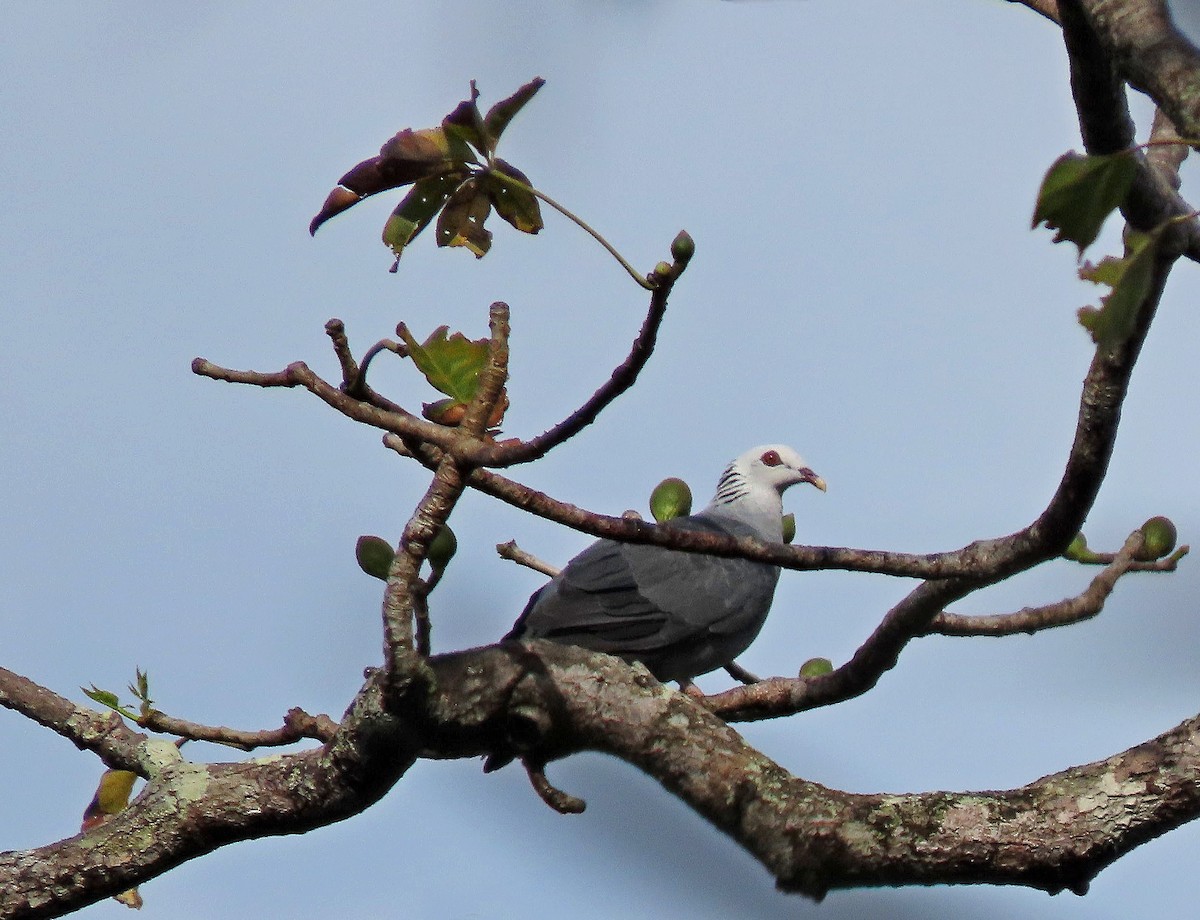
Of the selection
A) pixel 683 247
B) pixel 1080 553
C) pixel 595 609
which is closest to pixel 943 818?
pixel 683 247

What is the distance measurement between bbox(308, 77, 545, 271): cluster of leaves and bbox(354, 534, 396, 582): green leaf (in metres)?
0.97

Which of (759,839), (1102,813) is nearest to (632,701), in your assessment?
(759,839)

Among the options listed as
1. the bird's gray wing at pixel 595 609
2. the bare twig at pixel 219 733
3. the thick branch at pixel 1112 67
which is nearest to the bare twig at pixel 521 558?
the bird's gray wing at pixel 595 609

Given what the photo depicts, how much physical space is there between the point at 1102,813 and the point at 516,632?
120 inches

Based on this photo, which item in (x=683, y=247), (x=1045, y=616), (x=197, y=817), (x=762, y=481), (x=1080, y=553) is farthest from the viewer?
(x=762, y=481)

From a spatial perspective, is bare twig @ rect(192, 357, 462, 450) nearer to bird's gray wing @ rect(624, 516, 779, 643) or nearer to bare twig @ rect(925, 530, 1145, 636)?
bare twig @ rect(925, 530, 1145, 636)

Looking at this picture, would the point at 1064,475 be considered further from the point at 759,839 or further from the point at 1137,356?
the point at 759,839

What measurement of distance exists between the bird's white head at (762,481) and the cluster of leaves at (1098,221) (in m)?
5.83

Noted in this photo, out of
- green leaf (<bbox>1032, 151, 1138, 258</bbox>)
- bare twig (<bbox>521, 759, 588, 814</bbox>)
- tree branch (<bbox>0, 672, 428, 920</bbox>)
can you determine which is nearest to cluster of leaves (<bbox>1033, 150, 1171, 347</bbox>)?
green leaf (<bbox>1032, 151, 1138, 258</bbox>)

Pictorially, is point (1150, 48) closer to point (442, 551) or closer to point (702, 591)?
point (442, 551)

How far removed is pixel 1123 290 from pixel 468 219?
148 centimetres

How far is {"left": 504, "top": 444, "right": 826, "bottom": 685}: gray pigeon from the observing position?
5078 mm

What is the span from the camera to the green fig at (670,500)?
14.3 ft

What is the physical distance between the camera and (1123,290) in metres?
1.45
